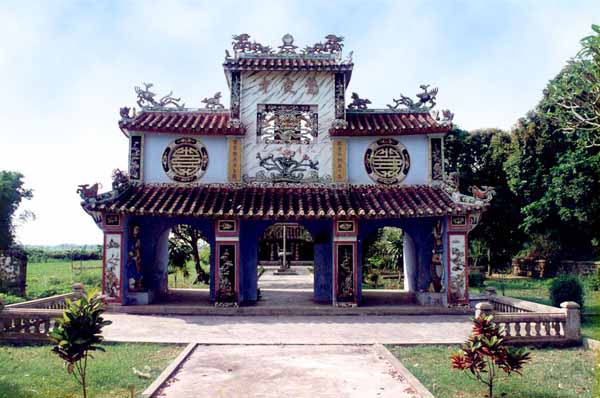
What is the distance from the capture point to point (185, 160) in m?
15.7

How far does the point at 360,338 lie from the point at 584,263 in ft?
71.4

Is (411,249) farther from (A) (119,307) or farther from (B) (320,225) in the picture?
(A) (119,307)

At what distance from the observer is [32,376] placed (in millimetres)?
7914

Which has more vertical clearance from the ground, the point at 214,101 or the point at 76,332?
the point at 214,101

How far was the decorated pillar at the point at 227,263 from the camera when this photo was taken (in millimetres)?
14258

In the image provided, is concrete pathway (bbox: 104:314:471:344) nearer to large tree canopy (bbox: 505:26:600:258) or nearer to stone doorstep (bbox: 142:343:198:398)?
stone doorstep (bbox: 142:343:198:398)

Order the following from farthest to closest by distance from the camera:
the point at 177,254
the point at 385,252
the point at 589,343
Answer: the point at 385,252 < the point at 177,254 < the point at 589,343

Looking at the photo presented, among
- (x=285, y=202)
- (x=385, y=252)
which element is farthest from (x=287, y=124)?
(x=385, y=252)

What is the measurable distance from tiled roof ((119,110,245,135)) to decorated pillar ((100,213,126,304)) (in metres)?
3.00

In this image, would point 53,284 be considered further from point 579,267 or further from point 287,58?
point 579,267

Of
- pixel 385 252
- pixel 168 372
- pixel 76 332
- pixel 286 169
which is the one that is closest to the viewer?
pixel 76 332

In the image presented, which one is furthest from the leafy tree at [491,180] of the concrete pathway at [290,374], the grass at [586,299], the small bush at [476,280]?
the concrete pathway at [290,374]

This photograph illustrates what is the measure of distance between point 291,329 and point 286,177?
551 cm

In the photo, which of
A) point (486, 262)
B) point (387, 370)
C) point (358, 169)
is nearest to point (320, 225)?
point (358, 169)
